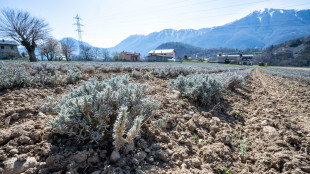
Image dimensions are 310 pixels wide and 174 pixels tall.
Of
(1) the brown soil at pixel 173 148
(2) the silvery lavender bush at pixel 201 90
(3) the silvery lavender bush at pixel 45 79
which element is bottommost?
(1) the brown soil at pixel 173 148

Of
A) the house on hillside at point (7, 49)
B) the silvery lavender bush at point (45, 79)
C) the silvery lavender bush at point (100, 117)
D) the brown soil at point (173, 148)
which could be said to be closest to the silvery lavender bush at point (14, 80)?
the silvery lavender bush at point (45, 79)

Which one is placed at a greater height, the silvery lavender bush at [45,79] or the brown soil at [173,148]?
the silvery lavender bush at [45,79]

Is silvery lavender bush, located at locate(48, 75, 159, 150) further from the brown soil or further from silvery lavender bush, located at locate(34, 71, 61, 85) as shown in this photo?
silvery lavender bush, located at locate(34, 71, 61, 85)

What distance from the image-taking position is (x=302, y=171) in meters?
1.75

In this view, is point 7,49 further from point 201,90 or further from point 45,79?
point 201,90

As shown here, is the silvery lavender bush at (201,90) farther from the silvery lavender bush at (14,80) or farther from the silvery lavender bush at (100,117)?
the silvery lavender bush at (14,80)

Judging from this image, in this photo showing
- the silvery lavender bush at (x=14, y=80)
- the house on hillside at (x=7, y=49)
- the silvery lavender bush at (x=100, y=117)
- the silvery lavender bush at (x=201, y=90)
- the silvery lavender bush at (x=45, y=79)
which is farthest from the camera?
the house on hillside at (x=7, y=49)

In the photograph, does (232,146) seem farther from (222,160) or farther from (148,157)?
(148,157)

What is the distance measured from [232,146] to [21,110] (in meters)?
3.81

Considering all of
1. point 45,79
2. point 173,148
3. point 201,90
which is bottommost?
point 173,148

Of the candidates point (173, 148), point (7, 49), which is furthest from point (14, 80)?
point (7, 49)

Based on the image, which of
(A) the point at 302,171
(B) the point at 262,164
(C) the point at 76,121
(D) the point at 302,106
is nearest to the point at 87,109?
(C) the point at 76,121

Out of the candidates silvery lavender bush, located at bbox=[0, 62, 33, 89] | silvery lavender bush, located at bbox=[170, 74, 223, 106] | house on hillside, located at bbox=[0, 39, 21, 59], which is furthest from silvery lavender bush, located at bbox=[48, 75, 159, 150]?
house on hillside, located at bbox=[0, 39, 21, 59]

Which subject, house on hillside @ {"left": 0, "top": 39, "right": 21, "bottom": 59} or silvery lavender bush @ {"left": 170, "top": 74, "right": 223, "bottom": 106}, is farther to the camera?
house on hillside @ {"left": 0, "top": 39, "right": 21, "bottom": 59}
